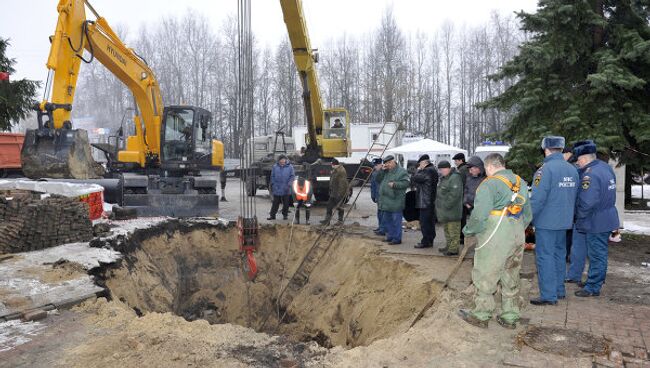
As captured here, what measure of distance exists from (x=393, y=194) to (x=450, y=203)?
1455 mm

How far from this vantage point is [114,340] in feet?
14.3

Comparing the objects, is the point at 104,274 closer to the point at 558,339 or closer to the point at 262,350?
the point at 262,350

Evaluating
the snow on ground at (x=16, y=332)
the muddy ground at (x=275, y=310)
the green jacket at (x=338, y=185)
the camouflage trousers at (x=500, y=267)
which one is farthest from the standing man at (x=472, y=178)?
the snow on ground at (x=16, y=332)

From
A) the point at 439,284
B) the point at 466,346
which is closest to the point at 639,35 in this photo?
the point at 439,284

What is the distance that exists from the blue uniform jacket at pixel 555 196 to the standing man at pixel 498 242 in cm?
61

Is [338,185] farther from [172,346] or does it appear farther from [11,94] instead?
[11,94]

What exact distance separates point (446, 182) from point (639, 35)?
16.8ft

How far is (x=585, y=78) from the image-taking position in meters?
9.45

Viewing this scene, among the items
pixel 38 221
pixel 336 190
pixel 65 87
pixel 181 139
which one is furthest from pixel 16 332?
pixel 181 139

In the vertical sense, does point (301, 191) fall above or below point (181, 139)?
below

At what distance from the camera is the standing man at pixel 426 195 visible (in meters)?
8.01

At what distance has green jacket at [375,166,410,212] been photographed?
848 centimetres

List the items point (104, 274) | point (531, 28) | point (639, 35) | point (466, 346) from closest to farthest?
1. point (466, 346)
2. point (104, 274)
3. point (639, 35)
4. point (531, 28)

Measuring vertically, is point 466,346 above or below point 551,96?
below
